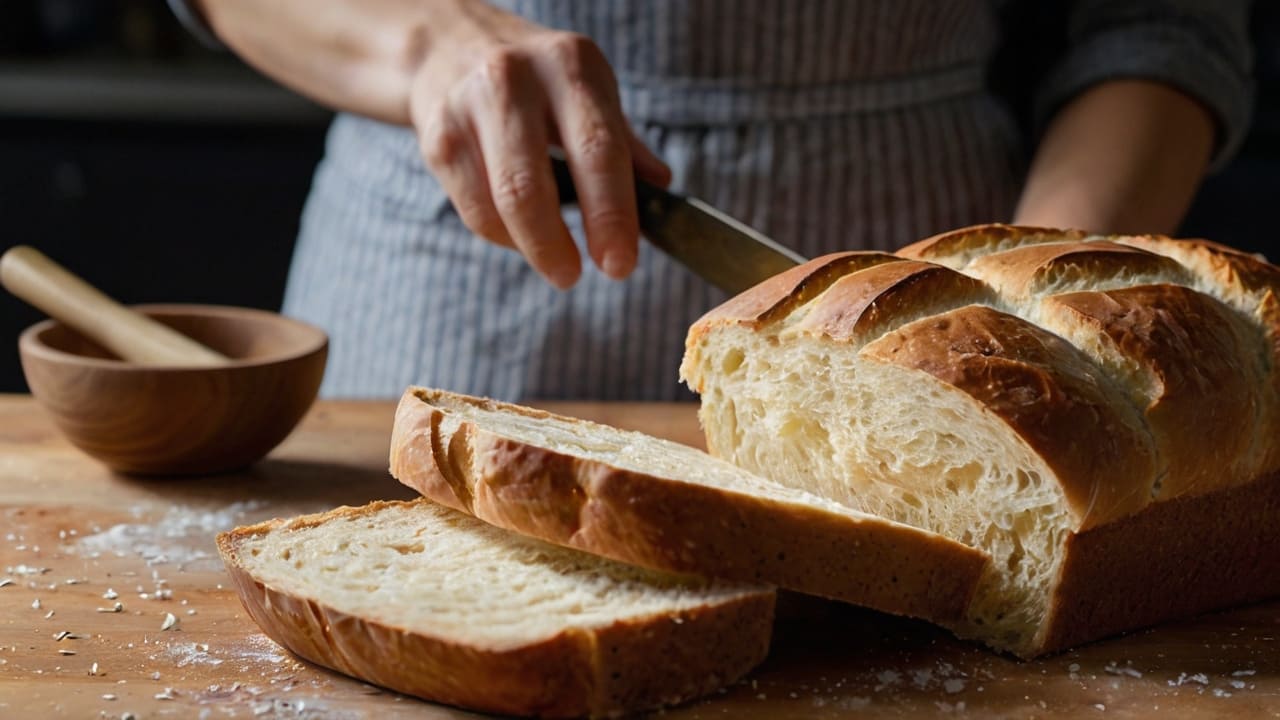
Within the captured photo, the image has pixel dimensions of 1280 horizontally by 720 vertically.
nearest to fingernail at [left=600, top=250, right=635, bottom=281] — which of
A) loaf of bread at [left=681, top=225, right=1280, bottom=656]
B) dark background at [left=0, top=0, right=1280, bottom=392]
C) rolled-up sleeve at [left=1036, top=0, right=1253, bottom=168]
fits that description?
loaf of bread at [left=681, top=225, right=1280, bottom=656]

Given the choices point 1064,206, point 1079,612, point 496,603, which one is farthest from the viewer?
point 1064,206

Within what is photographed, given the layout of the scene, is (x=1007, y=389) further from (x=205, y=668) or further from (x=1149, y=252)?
(x=205, y=668)

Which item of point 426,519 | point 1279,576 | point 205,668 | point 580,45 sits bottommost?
point 205,668

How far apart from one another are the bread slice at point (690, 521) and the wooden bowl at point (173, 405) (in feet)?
1.70

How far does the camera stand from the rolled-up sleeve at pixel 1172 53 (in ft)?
8.65

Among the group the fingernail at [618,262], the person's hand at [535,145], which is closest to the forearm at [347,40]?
the person's hand at [535,145]

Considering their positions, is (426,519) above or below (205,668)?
above

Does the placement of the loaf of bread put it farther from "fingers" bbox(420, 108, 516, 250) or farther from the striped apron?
the striped apron

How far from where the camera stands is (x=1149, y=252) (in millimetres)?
1789

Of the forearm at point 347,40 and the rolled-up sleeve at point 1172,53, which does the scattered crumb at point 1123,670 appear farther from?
the rolled-up sleeve at point 1172,53

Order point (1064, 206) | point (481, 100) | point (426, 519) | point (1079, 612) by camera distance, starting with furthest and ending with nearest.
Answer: point (1064, 206) < point (481, 100) < point (426, 519) < point (1079, 612)

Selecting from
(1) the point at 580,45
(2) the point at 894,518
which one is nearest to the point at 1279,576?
(2) the point at 894,518

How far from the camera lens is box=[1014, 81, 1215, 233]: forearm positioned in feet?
8.07

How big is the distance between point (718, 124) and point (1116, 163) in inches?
28.8
